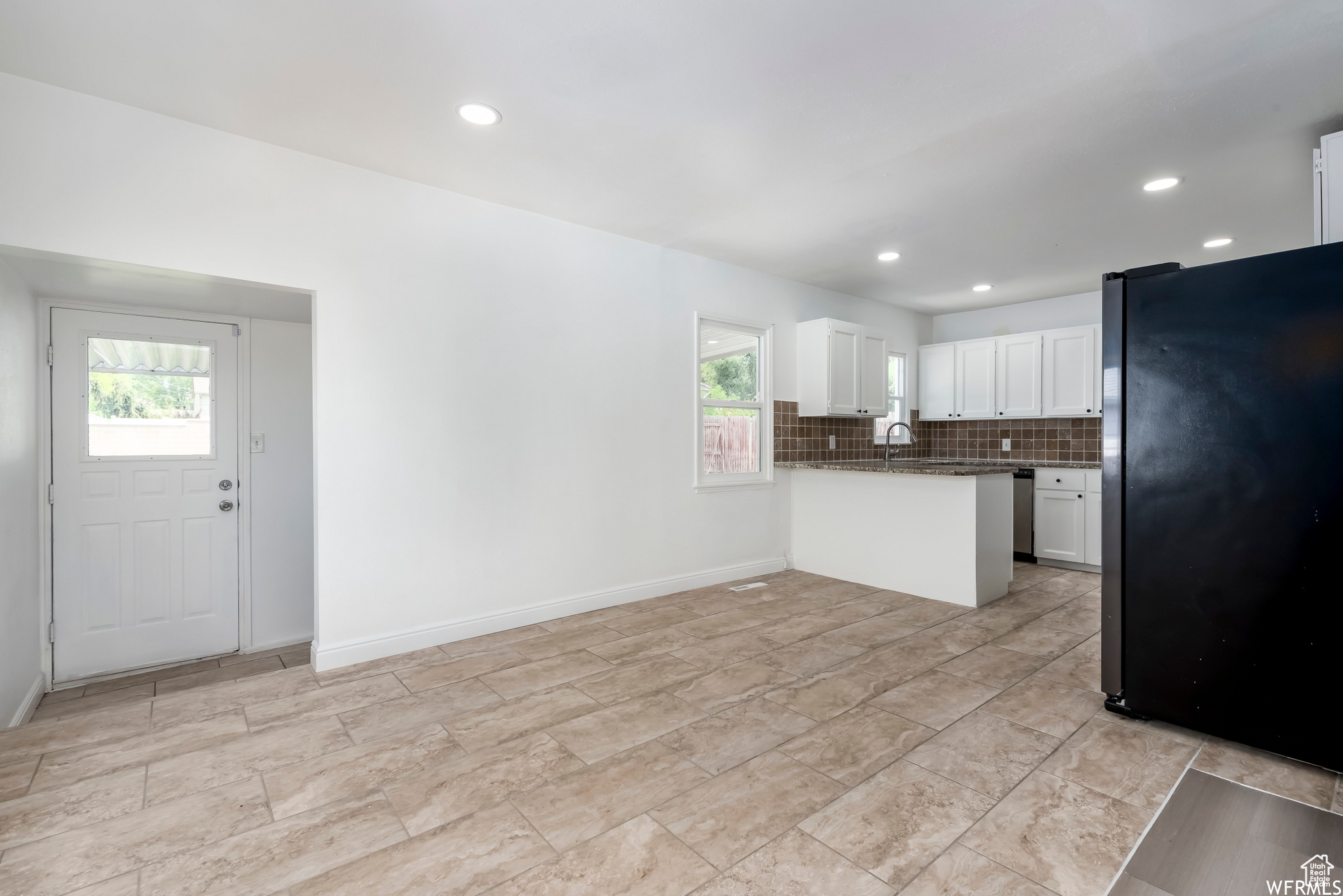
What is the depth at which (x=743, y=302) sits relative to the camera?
4.85 meters

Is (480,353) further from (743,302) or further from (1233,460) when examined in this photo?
(1233,460)

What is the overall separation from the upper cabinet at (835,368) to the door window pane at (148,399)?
14.2 feet

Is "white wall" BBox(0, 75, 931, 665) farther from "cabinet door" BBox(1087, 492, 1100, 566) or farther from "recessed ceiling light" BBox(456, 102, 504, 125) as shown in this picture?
"cabinet door" BBox(1087, 492, 1100, 566)

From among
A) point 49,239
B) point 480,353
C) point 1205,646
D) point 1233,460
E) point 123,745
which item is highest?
point 49,239

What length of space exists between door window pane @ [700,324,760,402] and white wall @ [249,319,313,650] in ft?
8.91

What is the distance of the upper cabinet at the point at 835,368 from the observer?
16.9 ft

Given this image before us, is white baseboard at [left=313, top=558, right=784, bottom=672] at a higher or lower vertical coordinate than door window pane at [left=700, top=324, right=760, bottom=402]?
lower

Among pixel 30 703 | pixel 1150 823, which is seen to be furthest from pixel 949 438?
pixel 30 703

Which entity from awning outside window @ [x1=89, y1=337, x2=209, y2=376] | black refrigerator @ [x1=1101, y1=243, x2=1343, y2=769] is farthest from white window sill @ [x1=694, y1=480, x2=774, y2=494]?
awning outside window @ [x1=89, y1=337, x2=209, y2=376]

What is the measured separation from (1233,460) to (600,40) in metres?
2.64

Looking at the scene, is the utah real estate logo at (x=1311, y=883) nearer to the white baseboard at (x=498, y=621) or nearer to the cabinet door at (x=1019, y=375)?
the white baseboard at (x=498, y=621)

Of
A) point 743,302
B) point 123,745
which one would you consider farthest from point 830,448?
point 123,745

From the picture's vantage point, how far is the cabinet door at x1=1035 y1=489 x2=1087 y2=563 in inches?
202

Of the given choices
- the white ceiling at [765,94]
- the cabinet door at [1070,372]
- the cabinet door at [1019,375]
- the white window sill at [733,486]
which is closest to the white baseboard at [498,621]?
the white window sill at [733,486]
